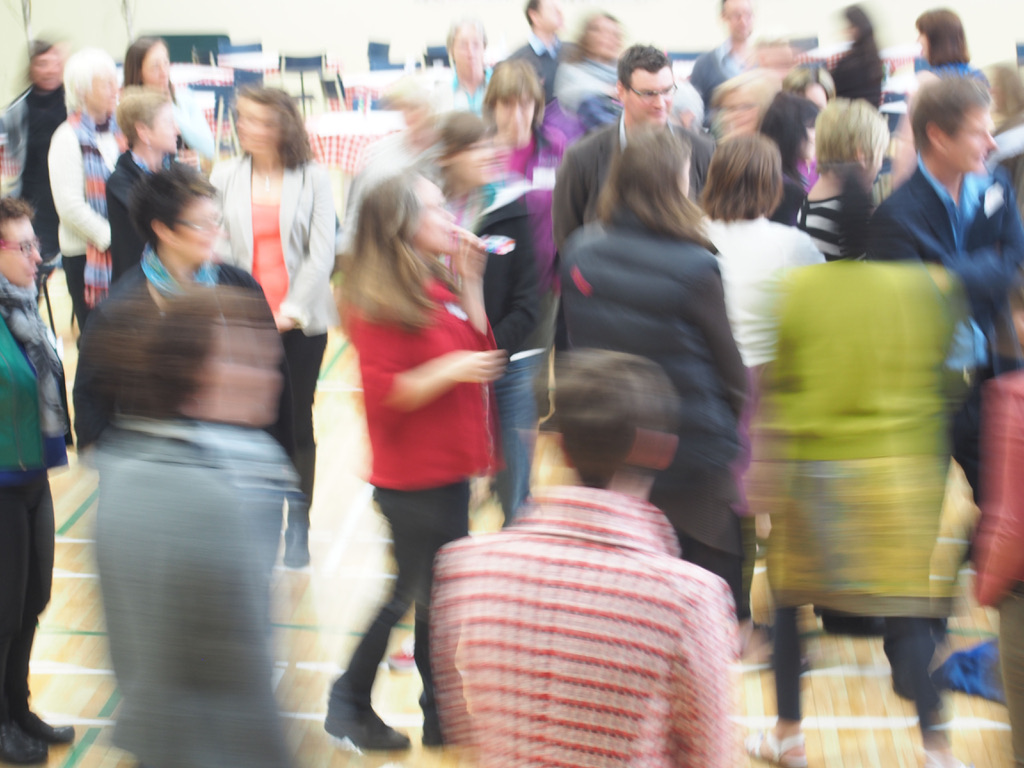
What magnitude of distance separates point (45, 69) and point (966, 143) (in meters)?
4.73

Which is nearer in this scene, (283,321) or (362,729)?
(362,729)

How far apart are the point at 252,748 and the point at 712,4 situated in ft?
44.5

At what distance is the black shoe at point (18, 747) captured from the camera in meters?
3.01

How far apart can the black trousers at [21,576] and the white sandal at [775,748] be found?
6.24 feet

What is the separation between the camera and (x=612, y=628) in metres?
1.51

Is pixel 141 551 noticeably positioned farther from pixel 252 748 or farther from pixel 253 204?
pixel 253 204

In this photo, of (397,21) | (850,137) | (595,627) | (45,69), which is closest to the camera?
(595,627)

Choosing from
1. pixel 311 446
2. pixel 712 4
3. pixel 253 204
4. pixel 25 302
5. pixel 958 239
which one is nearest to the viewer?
pixel 25 302

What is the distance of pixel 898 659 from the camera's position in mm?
2760

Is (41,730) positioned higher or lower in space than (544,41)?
lower

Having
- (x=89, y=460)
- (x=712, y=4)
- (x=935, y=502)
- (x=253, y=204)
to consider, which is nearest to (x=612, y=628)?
(x=935, y=502)

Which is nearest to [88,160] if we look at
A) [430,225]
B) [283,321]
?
[283,321]

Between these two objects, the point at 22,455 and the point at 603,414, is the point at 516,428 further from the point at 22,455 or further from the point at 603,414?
the point at 603,414

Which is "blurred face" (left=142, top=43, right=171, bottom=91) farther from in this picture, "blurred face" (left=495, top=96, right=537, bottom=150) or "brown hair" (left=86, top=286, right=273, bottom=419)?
"brown hair" (left=86, top=286, right=273, bottom=419)
